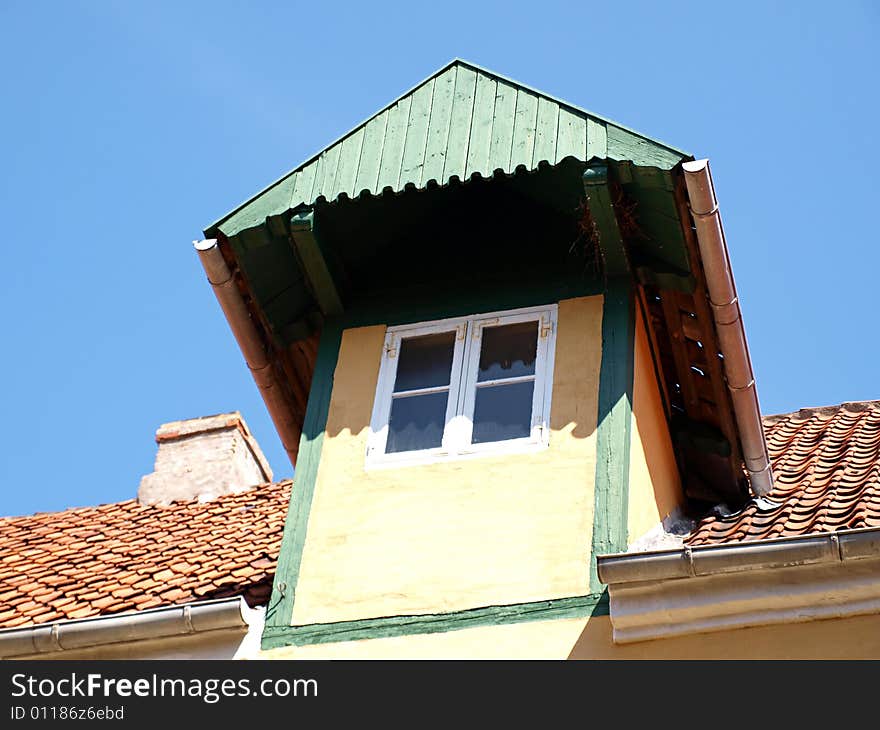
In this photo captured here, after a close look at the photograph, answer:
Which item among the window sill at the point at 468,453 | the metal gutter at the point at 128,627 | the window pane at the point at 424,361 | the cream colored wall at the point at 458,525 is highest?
the window pane at the point at 424,361

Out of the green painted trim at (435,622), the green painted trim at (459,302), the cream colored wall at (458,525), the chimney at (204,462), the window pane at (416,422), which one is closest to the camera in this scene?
the green painted trim at (435,622)

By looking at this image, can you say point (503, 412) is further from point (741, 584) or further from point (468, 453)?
point (741, 584)

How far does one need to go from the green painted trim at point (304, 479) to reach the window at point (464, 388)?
32cm

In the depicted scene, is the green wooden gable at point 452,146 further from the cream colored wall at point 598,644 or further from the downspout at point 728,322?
the cream colored wall at point 598,644

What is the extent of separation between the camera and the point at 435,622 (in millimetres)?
8109

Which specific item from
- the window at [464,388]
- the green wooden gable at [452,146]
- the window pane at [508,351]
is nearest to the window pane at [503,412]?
the window at [464,388]

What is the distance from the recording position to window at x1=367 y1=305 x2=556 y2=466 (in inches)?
350

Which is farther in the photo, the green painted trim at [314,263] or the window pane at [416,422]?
the green painted trim at [314,263]

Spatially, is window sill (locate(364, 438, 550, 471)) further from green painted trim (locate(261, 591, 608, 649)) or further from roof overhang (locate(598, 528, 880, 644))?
roof overhang (locate(598, 528, 880, 644))

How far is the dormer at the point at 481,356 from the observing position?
8359 millimetres

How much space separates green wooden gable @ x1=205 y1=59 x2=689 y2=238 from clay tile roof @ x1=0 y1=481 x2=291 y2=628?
189cm

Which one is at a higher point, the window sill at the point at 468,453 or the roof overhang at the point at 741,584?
the window sill at the point at 468,453
